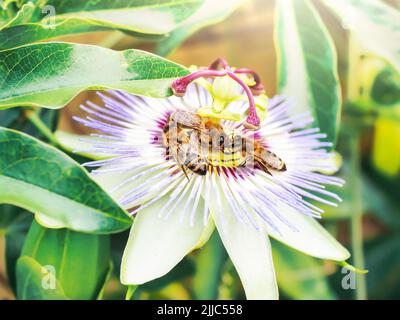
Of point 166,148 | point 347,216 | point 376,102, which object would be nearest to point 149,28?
point 166,148

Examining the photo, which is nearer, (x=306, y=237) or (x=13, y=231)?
(x=306, y=237)

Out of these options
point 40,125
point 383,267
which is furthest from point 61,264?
point 383,267

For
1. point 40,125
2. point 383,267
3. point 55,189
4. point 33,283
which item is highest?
point 40,125

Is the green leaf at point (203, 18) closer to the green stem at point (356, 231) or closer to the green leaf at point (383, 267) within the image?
the green stem at point (356, 231)

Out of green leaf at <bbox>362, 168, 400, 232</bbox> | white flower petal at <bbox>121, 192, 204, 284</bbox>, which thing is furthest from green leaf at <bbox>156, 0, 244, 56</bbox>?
green leaf at <bbox>362, 168, 400, 232</bbox>

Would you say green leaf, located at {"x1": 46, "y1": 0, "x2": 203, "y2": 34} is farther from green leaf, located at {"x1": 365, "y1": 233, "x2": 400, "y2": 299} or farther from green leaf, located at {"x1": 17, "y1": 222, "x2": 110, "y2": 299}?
green leaf, located at {"x1": 365, "y1": 233, "x2": 400, "y2": 299}

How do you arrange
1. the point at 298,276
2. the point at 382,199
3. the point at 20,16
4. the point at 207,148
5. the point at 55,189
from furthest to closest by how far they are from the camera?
the point at 382,199, the point at 298,276, the point at 207,148, the point at 20,16, the point at 55,189

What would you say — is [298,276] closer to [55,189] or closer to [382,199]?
[382,199]
